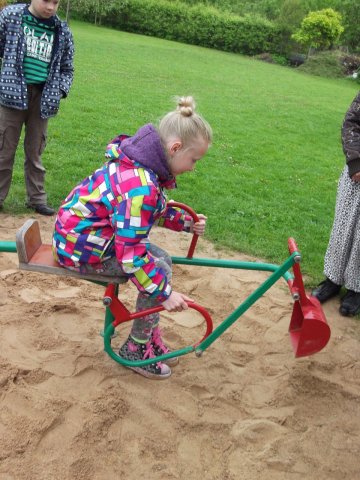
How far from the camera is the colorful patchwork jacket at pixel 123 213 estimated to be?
2.22m

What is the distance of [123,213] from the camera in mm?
2203

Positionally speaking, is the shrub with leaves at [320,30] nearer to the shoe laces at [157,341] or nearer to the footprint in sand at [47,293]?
the footprint in sand at [47,293]

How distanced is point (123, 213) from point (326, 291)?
2059mm

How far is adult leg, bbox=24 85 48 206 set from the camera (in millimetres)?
4301

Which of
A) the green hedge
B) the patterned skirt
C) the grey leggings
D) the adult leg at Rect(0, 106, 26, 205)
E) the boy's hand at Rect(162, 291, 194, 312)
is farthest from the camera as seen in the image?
the green hedge

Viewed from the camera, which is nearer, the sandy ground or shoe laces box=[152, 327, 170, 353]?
the sandy ground

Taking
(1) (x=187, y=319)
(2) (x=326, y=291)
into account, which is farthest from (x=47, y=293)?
(2) (x=326, y=291)

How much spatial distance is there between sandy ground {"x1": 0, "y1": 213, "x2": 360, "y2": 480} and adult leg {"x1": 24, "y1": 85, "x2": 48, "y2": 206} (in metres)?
1.01

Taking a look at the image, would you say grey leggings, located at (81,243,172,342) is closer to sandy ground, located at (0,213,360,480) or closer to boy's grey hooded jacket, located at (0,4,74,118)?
sandy ground, located at (0,213,360,480)

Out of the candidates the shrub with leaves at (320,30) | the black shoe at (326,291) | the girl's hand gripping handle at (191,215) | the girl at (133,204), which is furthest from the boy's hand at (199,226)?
the shrub with leaves at (320,30)

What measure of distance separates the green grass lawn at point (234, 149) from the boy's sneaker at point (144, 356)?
5.66 feet

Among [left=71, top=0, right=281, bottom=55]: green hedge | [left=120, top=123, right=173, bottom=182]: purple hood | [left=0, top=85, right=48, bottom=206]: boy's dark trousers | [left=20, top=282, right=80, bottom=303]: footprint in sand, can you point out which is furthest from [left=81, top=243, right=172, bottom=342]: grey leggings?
[left=71, top=0, right=281, bottom=55]: green hedge

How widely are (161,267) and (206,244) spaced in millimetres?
1915

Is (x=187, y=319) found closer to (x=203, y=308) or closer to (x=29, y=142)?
(x=203, y=308)
